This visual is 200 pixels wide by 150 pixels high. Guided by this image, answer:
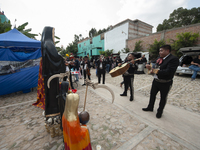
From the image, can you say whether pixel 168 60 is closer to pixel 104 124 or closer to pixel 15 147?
pixel 104 124

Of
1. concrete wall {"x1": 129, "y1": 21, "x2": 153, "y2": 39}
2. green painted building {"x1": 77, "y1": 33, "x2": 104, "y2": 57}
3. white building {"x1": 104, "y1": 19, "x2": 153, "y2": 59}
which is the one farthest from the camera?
green painted building {"x1": 77, "y1": 33, "x2": 104, "y2": 57}

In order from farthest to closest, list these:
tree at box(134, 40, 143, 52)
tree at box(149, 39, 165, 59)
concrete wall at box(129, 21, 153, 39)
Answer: concrete wall at box(129, 21, 153, 39)
tree at box(134, 40, 143, 52)
tree at box(149, 39, 165, 59)

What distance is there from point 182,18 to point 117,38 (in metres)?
17.5

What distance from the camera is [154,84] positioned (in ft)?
8.91

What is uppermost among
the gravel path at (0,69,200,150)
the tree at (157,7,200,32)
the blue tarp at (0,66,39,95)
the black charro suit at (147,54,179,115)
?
the tree at (157,7,200,32)

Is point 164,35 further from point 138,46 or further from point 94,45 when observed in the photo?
point 94,45

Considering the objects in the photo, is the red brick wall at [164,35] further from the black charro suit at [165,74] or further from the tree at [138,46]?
the black charro suit at [165,74]

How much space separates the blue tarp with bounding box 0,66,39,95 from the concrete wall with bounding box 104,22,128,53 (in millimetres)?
17413

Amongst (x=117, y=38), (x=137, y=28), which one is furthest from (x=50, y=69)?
(x=137, y=28)

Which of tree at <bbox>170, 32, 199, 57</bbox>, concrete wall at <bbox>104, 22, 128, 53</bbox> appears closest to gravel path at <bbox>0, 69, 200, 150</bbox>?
tree at <bbox>170, 32, 199, 57</bbox>

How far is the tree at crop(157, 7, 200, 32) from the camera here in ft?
69.0

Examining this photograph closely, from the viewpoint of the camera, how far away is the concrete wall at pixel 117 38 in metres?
18.8

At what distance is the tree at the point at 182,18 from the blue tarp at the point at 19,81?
102 feet

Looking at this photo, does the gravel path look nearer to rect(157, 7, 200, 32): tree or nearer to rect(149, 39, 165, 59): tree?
rect(149, 39, 165, 59): tree
